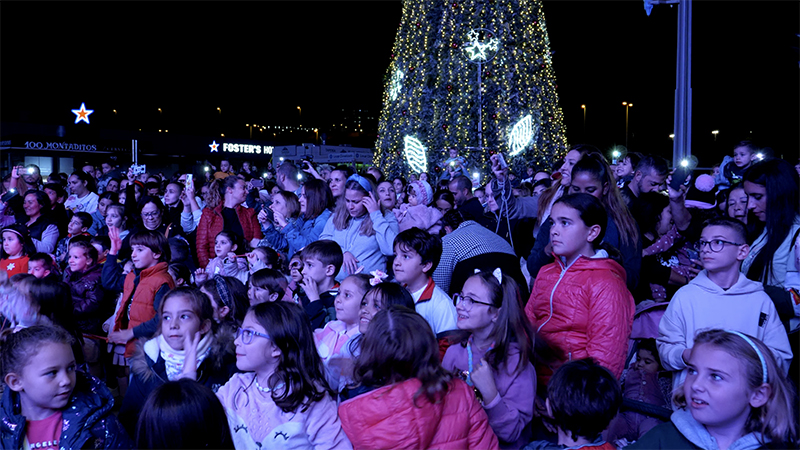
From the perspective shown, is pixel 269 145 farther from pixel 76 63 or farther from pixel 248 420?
pixel 248 420

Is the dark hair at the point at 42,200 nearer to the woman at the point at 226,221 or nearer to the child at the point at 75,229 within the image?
the child at the point at 75,229

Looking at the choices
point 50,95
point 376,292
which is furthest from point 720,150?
point 50,95

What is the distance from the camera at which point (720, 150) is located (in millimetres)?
31016

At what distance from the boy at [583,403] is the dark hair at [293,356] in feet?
3.85

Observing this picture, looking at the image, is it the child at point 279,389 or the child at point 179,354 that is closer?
the child at point 279,389

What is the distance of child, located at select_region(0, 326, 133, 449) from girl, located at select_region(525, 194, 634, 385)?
2.31 meters

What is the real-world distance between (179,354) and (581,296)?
7.78 ft

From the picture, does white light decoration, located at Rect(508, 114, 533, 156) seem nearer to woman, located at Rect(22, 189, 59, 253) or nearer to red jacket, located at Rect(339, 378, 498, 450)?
woman, located at Rect(22, 189, 59, 253)

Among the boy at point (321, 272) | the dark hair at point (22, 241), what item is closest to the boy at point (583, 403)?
the boy at point (321, 272)

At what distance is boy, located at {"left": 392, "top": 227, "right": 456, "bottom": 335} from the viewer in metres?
4.20

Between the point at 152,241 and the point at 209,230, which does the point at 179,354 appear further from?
the point at 209,230

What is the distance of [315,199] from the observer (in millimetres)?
6578

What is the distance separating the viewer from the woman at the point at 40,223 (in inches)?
300

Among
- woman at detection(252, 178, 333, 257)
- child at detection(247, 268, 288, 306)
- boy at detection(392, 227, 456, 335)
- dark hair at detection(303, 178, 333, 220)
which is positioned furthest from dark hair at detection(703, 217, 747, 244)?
dark hair at detection(303, 178, 333, 220)
